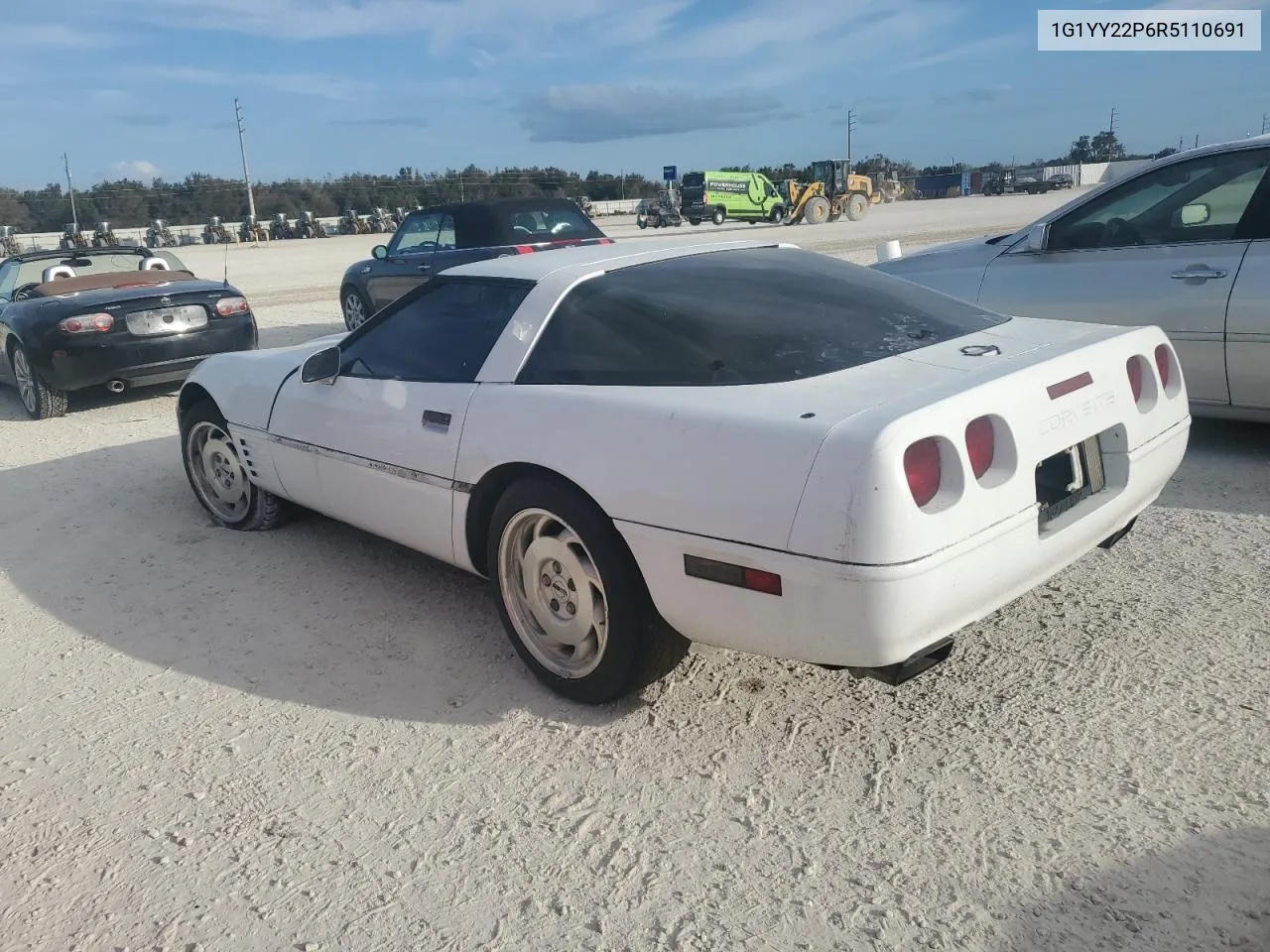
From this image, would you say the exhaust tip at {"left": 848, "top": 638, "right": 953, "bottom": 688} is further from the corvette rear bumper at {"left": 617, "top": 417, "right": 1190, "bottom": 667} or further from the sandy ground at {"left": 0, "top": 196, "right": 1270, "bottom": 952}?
the sandy ground at {"left": 0, "top": 196, "right": 1270, "bottom": 952}

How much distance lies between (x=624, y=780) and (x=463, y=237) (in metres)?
8.76

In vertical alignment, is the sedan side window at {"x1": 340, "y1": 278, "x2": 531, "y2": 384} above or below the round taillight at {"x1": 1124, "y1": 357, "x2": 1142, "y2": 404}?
above

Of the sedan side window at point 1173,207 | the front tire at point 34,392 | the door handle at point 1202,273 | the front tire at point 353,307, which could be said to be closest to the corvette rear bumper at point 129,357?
the front tire at point 34,392

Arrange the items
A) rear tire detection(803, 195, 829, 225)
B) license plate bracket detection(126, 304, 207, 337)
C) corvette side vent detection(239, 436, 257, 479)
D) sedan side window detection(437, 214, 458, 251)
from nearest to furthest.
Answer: corvette side vent detection(239, 436, 257, 479) → license plate bracket detection(126, 304, 207, 337) → sedan side window detection(437, 214, 458, 251) → rear tire detection(803, 195, 829, 225)

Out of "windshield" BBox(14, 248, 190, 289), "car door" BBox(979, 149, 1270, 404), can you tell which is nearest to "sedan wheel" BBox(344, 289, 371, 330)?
"windshield" BBox(14, 248, 190, 289)

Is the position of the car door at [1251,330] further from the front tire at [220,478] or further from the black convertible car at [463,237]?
the black convertible car at [463,237]

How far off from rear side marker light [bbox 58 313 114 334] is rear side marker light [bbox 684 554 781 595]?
6.57 m

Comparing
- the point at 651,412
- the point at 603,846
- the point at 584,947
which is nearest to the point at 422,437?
the point at 651,412

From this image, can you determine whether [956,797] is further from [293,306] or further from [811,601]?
[293,306]

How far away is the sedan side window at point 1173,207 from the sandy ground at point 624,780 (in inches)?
68.1

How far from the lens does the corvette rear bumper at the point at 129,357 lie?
7.51 metres

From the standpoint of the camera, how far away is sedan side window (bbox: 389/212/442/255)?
10930mm

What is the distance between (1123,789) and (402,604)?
260 centimetres

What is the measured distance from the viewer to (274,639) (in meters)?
3.71
